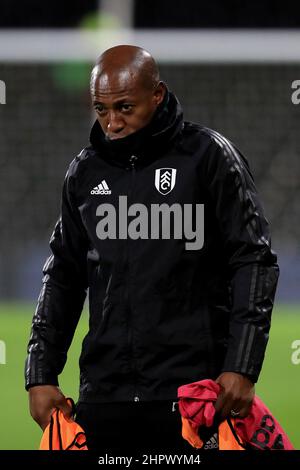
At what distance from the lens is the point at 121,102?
329cm

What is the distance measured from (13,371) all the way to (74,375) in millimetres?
694

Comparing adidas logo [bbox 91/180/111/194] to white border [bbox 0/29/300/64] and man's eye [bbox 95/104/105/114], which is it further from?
white border [bbox 0/29/300/64]

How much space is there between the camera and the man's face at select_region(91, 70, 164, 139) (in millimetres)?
3291

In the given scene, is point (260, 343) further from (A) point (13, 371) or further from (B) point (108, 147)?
(A) point (13, 371)

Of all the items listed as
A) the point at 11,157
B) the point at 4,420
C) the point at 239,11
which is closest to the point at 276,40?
the point at 11,157

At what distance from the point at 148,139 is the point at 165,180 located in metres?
0.12

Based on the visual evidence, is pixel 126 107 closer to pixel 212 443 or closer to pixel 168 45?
pixel 212 443

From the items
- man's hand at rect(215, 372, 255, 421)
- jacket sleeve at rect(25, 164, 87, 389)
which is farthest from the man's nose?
man's hand at rect(215, 372, 255, 421)

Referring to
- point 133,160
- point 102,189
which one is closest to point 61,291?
point 102,189

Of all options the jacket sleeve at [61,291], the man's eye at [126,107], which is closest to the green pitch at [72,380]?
the jacket sleeve at [61,291]

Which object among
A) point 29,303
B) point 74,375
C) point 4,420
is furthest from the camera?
point 29,303

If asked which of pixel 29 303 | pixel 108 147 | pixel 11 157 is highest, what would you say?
pixel 108 147

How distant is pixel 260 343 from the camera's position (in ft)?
10.4

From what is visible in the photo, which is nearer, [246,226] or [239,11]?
[246,226]
